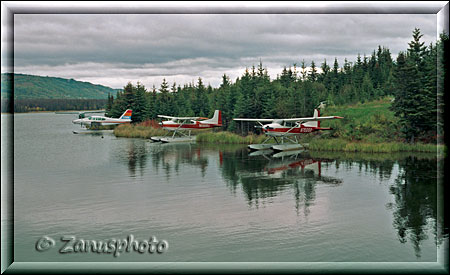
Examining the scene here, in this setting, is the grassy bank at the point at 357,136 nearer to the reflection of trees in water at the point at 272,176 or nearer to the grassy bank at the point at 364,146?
the grassy bank at the point at 364,146

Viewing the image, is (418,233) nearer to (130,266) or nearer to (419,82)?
(130,266)

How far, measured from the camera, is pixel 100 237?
806 cm

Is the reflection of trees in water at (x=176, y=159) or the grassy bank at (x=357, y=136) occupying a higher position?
the grassy bank at (x=357, y=136)

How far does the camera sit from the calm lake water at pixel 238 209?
730 cm

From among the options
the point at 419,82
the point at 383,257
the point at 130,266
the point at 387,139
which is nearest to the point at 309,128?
the point at 387,139

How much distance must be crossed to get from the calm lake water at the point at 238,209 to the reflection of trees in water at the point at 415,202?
0.03 metres

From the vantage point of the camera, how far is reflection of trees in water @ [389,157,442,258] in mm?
8422

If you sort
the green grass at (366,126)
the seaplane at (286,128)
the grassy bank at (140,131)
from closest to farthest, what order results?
the seaplane at (286,128), the green grass at (366,126), the grassy bank at (140,131)

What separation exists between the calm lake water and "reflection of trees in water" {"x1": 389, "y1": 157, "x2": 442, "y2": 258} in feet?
0.11

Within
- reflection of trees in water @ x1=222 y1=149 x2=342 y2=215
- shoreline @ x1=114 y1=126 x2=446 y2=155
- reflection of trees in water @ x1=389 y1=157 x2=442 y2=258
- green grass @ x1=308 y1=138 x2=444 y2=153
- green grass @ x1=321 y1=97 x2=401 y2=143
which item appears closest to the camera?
reflection of trees in water @ x1=389 y1=157 x2=442 y2=258

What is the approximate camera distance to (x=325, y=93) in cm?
4344

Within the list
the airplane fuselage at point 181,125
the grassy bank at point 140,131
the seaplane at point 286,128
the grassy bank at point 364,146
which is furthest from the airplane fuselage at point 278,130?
the grassy bank at point 140,131

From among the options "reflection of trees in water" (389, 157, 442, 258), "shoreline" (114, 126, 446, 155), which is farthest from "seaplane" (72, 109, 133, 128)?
"reflection of trees in water" (389, 157, 442, 258)

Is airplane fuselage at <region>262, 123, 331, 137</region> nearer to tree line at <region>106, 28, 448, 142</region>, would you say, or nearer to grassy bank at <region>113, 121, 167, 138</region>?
tree line at <region>106, 28, 448, 142</region>
